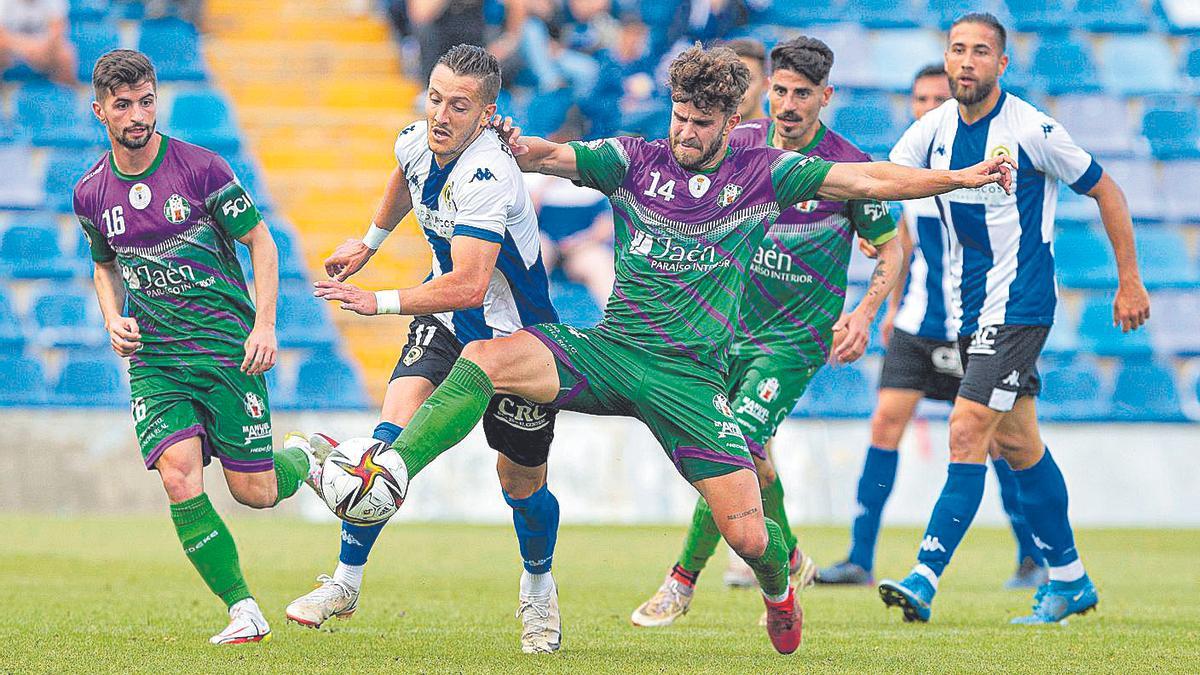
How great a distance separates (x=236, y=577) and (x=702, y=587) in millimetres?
3420

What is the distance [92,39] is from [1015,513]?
1106 cm

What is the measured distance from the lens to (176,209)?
6.05m

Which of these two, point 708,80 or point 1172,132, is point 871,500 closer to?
point 708,80

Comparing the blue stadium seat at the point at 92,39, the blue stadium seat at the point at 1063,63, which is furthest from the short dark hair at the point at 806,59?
the blue stadium seat at the point at 92,39

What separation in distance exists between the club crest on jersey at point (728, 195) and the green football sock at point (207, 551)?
2.20 m

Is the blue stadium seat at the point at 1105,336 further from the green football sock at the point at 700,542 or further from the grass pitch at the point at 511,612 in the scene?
the green football sock at the point at 700,542

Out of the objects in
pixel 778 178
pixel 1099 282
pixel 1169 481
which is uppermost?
pixel 778 178

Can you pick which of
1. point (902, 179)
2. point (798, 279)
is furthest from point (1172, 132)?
point (902, 179)

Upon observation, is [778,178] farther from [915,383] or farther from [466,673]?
[915,383]

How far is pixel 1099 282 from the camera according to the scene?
1432 centimetres

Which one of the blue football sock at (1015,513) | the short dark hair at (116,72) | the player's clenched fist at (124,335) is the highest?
the short dark hair at (116,72)

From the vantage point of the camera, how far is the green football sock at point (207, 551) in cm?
587

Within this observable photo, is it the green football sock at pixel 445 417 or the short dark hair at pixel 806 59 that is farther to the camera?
the short dark hair at pixel 806 59

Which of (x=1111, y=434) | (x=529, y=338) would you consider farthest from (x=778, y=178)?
(x=1111, y=434)
